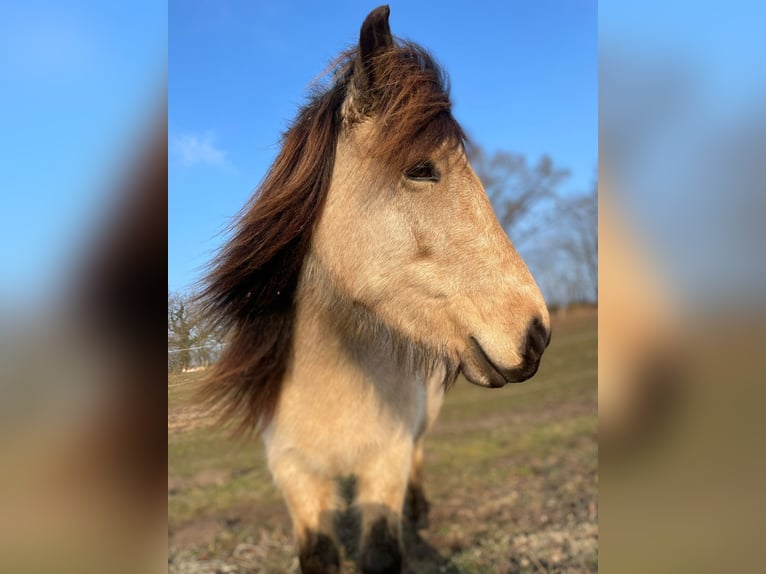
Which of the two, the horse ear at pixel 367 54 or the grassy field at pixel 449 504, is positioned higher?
the horse ear at pixel 367 54

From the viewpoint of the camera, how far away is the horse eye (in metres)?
1.02

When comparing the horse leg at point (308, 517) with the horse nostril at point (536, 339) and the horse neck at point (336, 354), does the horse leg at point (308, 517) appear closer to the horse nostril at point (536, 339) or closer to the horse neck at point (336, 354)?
the horse neck at point (336, 354)

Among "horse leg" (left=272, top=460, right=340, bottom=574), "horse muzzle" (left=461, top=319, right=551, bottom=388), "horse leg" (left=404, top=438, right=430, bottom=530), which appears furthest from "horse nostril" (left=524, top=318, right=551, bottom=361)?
"horse leg" (left=404, top=438, right=430, bottom=530)

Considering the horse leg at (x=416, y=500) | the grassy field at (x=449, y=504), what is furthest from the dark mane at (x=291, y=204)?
the horse leg at (x=416, y=500)

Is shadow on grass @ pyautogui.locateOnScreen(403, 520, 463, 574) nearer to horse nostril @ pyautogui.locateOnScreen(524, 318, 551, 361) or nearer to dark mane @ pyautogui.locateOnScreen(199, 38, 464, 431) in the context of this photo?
dark mane @ pyautogui.locateOnScreen(199, 38, 464, 431)

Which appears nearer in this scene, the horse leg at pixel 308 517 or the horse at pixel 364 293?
the horse at pixel 364 293

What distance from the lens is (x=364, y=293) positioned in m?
1.06

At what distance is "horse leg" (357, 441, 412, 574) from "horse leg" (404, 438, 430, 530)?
1.04 m

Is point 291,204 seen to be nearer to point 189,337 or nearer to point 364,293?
point 364,293

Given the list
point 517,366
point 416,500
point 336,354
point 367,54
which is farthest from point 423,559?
point 367,54

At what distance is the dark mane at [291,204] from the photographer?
3.44ft

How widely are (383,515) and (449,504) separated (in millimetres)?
1410

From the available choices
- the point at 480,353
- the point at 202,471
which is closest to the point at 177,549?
the point at 202,471
